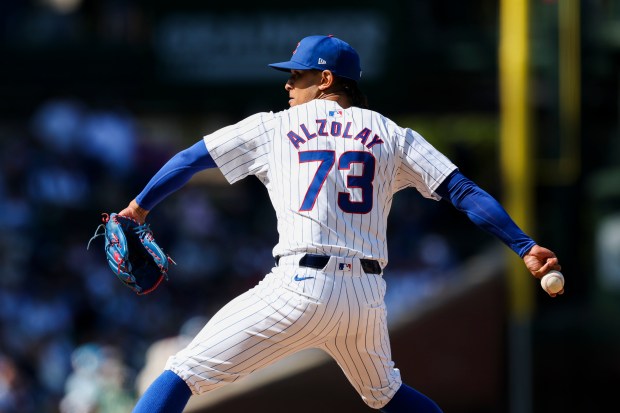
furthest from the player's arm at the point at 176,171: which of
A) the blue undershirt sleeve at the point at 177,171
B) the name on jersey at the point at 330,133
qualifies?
the name on jersey at the point at 330,133

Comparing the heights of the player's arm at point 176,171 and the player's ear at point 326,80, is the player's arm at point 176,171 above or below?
below

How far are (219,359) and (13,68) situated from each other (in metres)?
9.64

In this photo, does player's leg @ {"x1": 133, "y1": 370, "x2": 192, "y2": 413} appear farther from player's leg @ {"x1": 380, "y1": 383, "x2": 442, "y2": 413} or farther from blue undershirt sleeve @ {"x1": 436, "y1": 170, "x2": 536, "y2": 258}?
blue undershirt sleeve @ {"x1": 436, "y1": 170, "x2": 536, "y2": 258}

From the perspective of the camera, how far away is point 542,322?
929 centimetres

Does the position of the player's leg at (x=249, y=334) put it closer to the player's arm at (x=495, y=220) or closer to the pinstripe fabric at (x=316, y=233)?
the pinstripe fabric at (x=316, y=233)

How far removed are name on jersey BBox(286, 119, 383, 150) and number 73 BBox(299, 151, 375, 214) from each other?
5cm

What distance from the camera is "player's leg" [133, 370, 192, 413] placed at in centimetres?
423

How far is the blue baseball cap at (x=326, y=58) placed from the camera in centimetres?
445

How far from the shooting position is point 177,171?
14.3 ft

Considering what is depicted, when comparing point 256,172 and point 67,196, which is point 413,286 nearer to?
point 67,196

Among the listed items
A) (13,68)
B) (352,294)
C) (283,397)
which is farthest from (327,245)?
(13,68)

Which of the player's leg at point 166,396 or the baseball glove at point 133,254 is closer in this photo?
the player's leg at point 166,396

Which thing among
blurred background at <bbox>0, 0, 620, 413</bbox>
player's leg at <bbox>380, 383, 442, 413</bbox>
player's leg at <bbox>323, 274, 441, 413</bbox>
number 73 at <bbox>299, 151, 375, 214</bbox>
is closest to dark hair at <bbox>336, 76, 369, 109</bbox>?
number 73 at <bbox>299, 151, 375, 214</bbox>

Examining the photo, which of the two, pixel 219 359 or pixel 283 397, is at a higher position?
pixel 219 359
